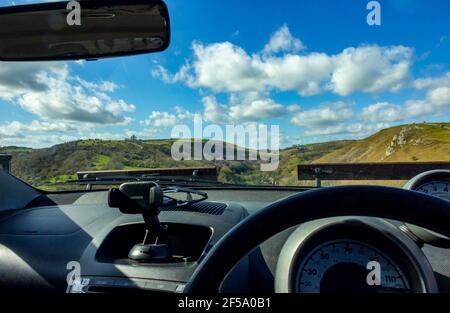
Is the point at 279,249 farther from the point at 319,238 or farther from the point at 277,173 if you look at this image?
the point at 277,173

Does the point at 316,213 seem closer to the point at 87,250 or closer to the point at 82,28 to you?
the point at 87,250

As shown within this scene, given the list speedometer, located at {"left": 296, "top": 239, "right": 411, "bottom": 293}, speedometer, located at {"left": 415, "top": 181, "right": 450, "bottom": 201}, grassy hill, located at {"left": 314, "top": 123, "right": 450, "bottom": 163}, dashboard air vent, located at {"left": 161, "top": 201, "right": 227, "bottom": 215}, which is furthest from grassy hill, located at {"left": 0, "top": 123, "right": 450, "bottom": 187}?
speedometer, located at {"left": 296, "top": 239, "right": 411, "bottom": 293}

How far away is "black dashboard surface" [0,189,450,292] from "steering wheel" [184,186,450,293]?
1.02 meters

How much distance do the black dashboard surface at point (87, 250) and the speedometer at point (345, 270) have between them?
436 mm

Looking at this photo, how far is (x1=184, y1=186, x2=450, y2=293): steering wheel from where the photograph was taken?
129 cm

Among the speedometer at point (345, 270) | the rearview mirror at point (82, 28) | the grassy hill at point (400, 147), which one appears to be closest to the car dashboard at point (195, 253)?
the speedometer at point (345, 270)

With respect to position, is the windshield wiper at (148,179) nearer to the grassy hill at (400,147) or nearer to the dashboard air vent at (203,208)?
the dashboard air vent at (203,208)

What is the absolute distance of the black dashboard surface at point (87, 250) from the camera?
2.56 meters

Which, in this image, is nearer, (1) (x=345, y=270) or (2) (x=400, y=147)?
(1) (x=345, y=270)

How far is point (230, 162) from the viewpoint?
4.41 meters

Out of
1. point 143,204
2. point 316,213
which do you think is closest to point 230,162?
point 143,204

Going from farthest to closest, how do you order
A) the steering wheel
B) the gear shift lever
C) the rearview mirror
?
the rearview mirror < the gear shift lever < the steering wheel

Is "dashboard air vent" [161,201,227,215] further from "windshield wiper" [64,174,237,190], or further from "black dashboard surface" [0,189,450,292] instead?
"windshield wiper" [64,174,237,190]

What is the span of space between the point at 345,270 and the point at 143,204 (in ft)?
4.35
